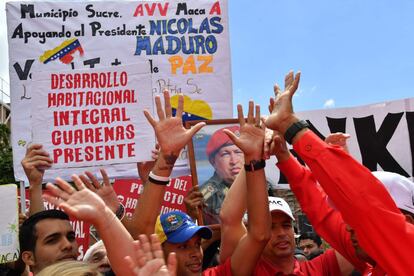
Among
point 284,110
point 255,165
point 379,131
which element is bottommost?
point 255,165

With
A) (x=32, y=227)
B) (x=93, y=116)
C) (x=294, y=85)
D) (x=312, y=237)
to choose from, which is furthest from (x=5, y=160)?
(x=294, y=85)

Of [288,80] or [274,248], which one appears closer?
[288,80]

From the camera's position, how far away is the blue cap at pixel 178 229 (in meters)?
2.96

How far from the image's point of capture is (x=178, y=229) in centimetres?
300

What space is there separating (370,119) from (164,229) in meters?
2.46

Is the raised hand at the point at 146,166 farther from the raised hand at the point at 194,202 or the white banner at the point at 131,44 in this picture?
the white banner at the point at 131,44

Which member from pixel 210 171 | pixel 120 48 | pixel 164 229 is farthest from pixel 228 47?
pixel 164 229

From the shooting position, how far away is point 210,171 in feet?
12.7

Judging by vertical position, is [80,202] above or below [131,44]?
below

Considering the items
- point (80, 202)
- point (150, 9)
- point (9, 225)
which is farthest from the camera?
point (150, 9)

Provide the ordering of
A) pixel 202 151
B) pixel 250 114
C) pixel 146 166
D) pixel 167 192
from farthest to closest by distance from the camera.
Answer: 1. pixel 167 192
2. pixel 202 151
3. pixel 146 166
4. pixel 250 114

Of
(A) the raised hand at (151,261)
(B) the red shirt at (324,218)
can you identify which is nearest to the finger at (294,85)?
(B) the red shirt at (324,218)

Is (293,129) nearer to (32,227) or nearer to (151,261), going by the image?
(151,261)

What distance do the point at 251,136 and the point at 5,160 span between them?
80.2ft
